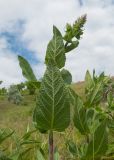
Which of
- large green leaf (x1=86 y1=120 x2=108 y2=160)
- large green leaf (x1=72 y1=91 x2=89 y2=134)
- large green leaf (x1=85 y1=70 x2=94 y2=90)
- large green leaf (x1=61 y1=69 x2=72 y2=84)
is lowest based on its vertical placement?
large green leaf (x1=86 y1=120 x2=108 y2=160)

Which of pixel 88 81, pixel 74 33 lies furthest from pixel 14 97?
pixel 74 33

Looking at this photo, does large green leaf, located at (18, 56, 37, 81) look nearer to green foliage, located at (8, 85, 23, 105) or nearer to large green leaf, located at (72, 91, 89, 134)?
large green leaf, located at (72, 91, 89, 134)

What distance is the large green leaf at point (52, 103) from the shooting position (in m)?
1.06

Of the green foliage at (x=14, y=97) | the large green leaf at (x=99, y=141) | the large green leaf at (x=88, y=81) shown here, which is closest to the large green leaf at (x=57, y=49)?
the large green leaf at (x=99, y=141)


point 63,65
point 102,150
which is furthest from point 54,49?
point 102,150

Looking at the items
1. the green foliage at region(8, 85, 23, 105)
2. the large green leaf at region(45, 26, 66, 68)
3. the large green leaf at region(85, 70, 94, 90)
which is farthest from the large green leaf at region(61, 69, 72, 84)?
the green foliage at region(8, 85, 23, 105)

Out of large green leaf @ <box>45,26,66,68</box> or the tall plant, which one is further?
large green leaf @ <box>45,26,66,68</box>

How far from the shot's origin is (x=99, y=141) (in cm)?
119

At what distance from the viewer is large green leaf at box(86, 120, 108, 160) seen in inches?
46.0

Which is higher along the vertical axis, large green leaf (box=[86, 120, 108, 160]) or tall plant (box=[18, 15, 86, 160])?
tall plant (box=[18, 15, 86, 160])

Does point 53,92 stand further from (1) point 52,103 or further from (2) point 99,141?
(2) point 99,141

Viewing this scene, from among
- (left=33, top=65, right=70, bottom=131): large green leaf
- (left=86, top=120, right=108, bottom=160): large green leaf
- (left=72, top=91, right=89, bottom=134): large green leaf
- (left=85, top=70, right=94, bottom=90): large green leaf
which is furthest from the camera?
(left=85, top=70, right=94, bottom=90): large green leaf

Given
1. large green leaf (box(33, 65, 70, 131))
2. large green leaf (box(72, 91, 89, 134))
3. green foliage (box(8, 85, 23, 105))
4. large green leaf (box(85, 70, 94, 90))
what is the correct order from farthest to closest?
green foliage (box(8, 85, 23, 105)) → large green leaf (box(85, 70, 94, 90)) → large green leaf (box(72, 91, 89, 134)) → large green leaf (box(33, 65, 70, 131))

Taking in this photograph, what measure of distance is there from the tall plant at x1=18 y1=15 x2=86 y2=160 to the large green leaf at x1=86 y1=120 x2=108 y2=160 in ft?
0.31
